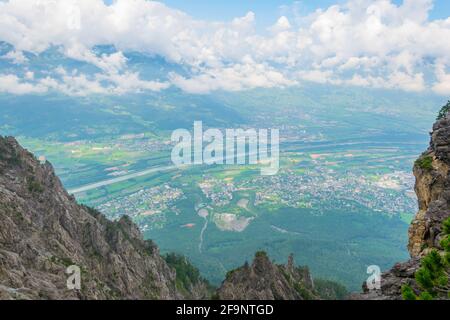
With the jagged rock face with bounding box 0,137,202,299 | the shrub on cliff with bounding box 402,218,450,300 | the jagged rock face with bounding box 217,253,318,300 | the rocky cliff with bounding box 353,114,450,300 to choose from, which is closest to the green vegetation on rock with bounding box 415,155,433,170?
the rocky cliff with bounding box 353,114,450,300

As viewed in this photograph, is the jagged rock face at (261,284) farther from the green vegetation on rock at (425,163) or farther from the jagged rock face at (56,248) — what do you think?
the green vegetation on rock at (425,163)

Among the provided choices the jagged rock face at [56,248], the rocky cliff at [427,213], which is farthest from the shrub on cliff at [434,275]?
the jagged rock face at [56,248]

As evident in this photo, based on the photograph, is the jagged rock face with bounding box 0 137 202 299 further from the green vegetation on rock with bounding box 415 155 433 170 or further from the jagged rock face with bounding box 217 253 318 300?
the green vegetation on rock with bounding box 415 155 433 170

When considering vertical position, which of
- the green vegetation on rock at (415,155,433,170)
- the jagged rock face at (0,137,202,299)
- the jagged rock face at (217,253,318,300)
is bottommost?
the jagged rock face at (217,253,318,300)

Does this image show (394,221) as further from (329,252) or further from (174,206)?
(174,206)

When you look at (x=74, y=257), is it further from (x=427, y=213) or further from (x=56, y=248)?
(x=427, y=213)

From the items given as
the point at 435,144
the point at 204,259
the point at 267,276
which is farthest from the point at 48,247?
the point at 204,259
